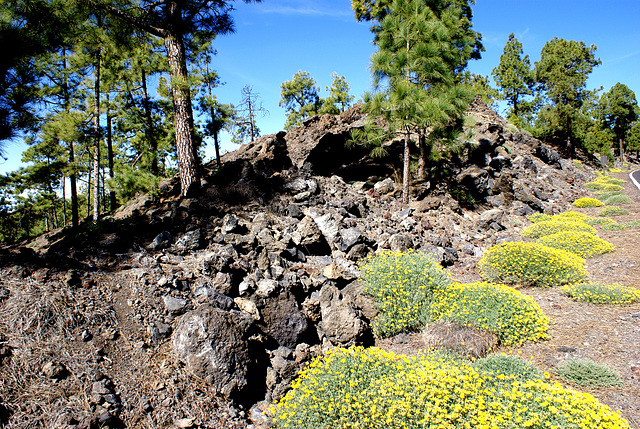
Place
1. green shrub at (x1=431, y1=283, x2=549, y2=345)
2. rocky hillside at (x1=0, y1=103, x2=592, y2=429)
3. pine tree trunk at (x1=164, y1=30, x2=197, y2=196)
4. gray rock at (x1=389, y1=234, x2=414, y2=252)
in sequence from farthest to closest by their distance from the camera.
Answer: gray rock at (x1=389, y1=234, x2=414, y2=252) → pine tree trunk at (x1=164, y1=30, x2=197, y2=196) → green shrub at (x1=431, y1=283, x2=549, y2=345) → rocky hillside at (x1=0, y1=103, x2=592, y2=429)

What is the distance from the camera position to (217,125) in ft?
54.6

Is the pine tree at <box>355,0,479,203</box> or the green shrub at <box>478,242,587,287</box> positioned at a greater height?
the pine tree at <box>355,0,479,203</box>

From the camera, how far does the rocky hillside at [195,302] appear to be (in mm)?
3924

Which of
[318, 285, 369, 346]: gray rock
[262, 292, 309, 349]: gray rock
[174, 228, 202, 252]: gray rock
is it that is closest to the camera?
[262, 292, 309, 349]: gray rock

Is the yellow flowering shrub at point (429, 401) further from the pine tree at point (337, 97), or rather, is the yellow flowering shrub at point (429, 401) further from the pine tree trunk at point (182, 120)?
the pine tree at point (337, 97)

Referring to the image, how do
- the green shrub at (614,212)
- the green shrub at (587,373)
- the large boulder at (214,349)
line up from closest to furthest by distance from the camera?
1. the green shrub at (587,373)
2. the large boulder at (214,349)
3. the green shrub at (614,212)

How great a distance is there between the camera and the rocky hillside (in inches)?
154

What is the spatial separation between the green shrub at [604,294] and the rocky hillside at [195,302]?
8.82ft

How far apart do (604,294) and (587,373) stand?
2.87 meters

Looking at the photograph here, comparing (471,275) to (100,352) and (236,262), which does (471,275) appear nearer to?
(236,262)

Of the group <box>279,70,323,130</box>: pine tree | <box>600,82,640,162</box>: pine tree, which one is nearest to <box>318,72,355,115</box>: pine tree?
<box>279,70,323,130</box>: pine tree

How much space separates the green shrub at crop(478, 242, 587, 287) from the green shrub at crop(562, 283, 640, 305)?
0.68m

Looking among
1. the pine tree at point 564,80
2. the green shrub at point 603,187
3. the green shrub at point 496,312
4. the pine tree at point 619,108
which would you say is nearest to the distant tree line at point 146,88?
the green shrub at point 496,312

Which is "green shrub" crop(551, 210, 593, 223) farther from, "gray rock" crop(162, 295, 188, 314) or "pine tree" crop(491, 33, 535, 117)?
"pine tree" crop(491, 33, 535, 117)
